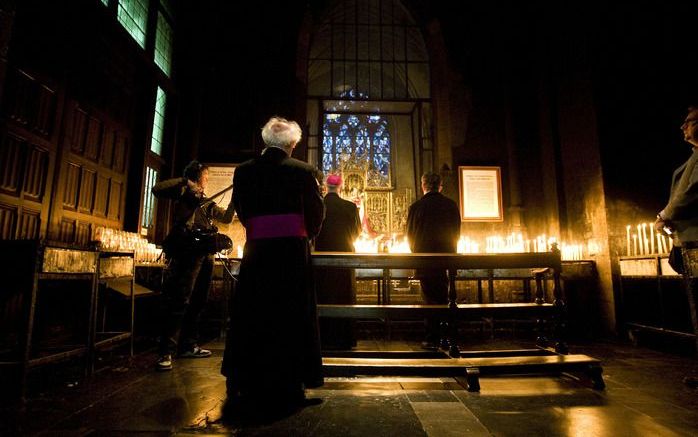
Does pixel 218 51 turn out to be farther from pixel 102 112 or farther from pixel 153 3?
pixel 102 112

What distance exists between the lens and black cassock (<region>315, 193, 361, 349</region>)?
428 centimetres

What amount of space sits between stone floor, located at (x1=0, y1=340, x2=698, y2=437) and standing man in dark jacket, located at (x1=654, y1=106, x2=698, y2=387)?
0.81 meters

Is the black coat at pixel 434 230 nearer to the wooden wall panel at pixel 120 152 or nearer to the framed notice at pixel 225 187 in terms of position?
the framed notice at pixel 225 187

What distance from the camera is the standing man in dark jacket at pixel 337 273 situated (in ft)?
14.0

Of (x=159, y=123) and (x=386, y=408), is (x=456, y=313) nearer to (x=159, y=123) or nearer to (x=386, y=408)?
(x=386, y=408)

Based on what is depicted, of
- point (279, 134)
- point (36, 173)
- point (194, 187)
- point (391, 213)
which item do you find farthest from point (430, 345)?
point (36, 173)

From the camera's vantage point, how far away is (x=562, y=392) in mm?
2715

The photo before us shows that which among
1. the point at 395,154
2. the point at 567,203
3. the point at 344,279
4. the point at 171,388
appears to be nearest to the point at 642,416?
the point at 344,279

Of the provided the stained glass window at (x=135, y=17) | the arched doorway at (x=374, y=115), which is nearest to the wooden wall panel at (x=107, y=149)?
the stained glass window at (x=135, y=17)

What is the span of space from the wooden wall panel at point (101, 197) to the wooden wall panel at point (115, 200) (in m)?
0.09

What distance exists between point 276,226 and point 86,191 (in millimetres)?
4418

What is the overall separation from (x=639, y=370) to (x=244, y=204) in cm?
399

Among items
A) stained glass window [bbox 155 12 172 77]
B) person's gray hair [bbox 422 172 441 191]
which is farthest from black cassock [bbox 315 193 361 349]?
stained glass window [bbox 155 12 172 77]

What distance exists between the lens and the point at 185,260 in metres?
3.63
